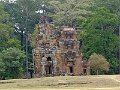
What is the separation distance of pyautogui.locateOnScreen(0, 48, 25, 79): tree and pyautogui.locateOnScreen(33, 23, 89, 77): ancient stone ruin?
286 centimetres

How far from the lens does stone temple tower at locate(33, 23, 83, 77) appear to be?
59.4 meters

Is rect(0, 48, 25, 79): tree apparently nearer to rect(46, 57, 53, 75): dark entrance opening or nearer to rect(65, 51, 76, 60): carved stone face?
rect(46, 57, 53, 75): dark entrance opening

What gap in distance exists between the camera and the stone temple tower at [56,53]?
195ft

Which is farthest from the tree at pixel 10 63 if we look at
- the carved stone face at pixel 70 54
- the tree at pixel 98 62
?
the tree at pixel 98 62

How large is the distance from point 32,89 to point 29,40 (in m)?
39.9

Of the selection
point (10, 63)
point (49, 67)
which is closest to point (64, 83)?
point (49, 67)

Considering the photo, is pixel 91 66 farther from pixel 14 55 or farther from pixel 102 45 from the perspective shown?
pixel 14 55

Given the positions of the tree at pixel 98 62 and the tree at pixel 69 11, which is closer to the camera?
the tree at pixel 98 62

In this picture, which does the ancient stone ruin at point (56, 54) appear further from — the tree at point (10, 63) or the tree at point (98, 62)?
the tree at point (10, 63)

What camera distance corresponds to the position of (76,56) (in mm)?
60469

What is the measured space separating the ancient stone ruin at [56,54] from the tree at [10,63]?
286cm

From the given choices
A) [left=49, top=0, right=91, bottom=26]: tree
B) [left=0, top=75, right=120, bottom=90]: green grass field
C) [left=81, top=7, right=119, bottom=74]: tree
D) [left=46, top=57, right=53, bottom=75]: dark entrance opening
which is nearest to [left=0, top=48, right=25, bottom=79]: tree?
[left=46, top=57, right=53, bottom=75]: dark entrance opening

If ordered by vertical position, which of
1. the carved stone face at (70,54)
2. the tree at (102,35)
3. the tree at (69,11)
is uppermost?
the tree at (69,11)

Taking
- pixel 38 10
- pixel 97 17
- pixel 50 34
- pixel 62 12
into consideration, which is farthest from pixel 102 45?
pixel 38 10
